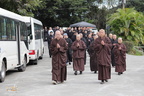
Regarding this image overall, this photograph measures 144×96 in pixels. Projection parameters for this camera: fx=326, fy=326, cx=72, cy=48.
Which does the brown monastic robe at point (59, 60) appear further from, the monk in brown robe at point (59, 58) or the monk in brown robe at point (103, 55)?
the monk in brown robe at point (103, 55)

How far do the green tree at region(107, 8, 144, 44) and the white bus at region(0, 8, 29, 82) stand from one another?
1558cm

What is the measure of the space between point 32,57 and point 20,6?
7575 mm

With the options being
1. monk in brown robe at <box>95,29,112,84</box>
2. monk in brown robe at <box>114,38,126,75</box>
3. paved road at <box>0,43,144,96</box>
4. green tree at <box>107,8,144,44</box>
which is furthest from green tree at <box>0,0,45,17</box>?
monk in brown robe at <box>95,29,112,84</box>

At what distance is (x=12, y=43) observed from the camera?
1395 cm

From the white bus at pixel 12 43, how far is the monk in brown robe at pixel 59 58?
1989mm

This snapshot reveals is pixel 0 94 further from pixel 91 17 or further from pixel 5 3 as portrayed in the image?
pixel 91 17

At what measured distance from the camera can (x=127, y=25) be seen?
30.9 metres

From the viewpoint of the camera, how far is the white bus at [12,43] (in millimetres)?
12555

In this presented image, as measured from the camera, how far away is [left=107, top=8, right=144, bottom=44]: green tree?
3084 centimetres

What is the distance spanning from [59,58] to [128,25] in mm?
19951

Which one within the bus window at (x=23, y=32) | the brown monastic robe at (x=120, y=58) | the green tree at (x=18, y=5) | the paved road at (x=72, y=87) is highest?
the green tree at (x=18, y=5)

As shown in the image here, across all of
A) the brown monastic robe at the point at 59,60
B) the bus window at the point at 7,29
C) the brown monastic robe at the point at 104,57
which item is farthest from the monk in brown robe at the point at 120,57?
the bus window at the point at 7,29

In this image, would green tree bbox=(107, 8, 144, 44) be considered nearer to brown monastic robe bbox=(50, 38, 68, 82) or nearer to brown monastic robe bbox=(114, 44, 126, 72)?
brown monastic robe bbox=(114, 44, 126, 72)

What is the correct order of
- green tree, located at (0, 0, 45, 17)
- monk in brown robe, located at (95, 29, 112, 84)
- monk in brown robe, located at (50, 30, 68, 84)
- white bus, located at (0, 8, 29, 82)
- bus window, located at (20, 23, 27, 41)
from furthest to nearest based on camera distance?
green tree, located at (0, 0, 45, 17)
bus window, located at (20, 23, 27, 41)
white bus, located at (0, 8, 29, 82)
monk in brown robe, located at (95, 29, 112, 84)
monk in brown robe, located at (50, 30, 68, 84)
